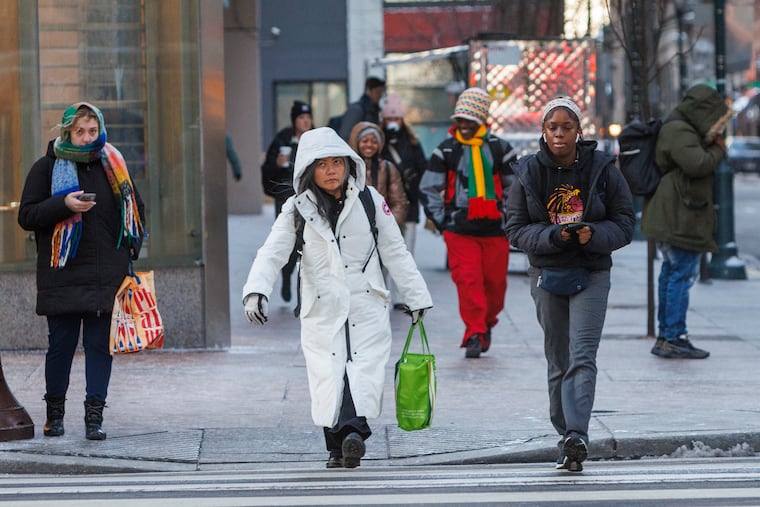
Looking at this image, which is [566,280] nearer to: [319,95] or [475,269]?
[475,269]

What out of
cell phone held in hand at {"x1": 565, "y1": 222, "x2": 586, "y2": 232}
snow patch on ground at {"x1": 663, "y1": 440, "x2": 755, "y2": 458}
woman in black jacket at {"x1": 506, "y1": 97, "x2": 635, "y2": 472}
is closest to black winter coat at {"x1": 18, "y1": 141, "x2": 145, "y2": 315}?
woman in black jacket at {"x1": 506, "y1": 97, "x2": 635, "y2": 472}

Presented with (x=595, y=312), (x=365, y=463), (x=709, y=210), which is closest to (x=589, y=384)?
(x=595, y=312)

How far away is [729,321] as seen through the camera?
13305 mm

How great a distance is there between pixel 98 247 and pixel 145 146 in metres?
3.18

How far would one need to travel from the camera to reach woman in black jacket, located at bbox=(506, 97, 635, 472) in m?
7.21

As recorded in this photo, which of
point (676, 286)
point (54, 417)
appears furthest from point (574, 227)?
point (676, 286)

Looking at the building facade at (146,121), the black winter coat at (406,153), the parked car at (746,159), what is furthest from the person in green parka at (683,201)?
the parked car at (746,159)

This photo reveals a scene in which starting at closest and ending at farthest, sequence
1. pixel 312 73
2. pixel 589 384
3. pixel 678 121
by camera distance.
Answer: pixel 589 384
pixel 678 121
pixel 312 73

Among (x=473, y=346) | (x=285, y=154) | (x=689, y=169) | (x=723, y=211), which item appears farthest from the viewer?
(x=723, y=211)

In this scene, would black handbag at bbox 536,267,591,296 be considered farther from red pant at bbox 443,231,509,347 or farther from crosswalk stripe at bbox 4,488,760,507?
red pant at bbox 443,231,509,347

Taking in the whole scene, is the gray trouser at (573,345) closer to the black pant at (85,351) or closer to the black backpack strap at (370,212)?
the black backpack strap at (370,212)

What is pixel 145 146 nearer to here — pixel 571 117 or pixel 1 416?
pixel 1 416

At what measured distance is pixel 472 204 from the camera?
10930 mm

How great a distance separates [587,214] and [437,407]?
2.23 meters
